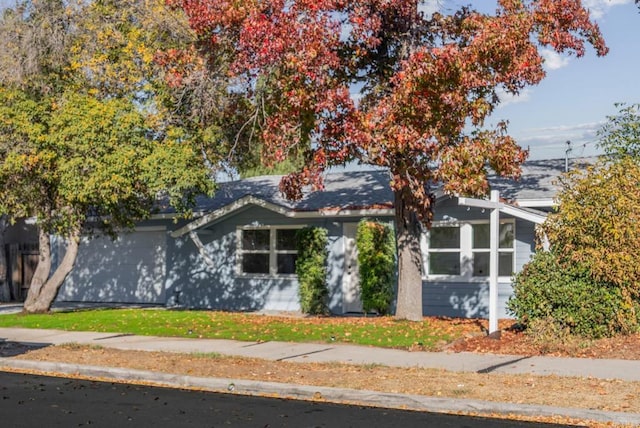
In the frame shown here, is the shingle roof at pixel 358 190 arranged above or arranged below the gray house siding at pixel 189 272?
above

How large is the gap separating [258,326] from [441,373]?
24.1 feet

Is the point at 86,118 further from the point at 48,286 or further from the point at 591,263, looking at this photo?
the point at 591,263

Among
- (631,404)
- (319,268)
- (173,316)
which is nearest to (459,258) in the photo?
(319,268)

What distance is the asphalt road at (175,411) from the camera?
9.33 meters

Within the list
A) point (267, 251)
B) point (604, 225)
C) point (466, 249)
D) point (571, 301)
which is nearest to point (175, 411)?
point (571, 301)

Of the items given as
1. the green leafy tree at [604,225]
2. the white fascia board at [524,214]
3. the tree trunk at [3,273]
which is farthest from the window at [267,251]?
the green leafy tree at [604,225]

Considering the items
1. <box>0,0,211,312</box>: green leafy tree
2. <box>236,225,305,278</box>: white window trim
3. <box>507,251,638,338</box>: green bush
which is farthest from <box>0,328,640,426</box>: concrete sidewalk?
<box>236,225,305,278</box>: white window trim

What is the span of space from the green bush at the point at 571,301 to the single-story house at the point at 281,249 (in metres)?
4.10

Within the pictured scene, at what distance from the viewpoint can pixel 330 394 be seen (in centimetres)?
1089

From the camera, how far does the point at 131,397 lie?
11.1m

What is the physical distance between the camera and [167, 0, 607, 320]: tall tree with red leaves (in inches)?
639

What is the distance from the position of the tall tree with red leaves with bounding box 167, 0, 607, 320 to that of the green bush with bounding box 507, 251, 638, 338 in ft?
6.69

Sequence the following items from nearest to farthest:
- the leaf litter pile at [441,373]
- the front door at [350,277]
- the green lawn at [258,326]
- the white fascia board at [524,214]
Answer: the leaf litter pile at [441,373], the green lawn at [258,326], the white fascia board at [524,214], the front door at [350,277]

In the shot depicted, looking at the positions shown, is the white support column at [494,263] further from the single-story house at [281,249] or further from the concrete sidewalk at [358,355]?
the single-story house at [281,249]
